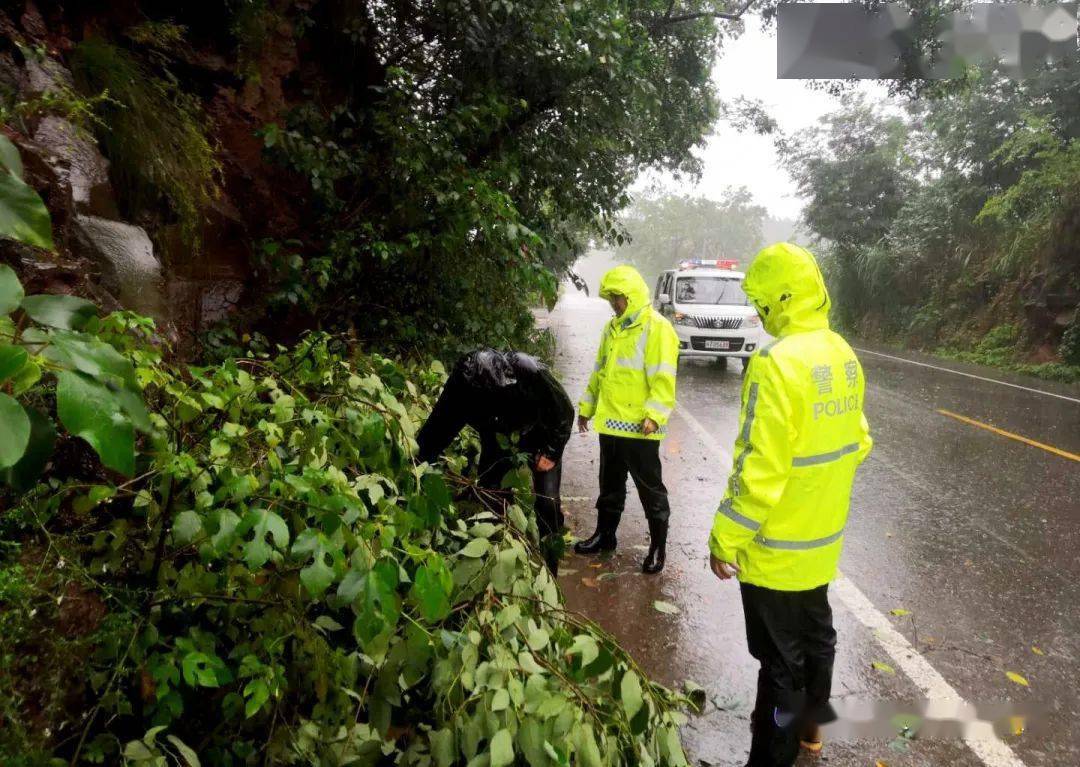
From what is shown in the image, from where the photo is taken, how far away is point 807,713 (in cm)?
258

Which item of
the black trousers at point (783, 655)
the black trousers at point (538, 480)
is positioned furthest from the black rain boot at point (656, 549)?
the black trousers at point (783, 655)

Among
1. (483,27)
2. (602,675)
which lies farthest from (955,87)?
(602,675)

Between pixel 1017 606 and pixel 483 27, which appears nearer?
pixel 1017 606

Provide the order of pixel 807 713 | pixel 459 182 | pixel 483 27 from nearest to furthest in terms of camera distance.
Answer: pixel 807 713
pixel 459 182
pixel 483 27

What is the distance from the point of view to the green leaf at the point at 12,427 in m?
0.71

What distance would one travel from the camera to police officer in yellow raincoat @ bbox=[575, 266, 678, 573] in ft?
12.9

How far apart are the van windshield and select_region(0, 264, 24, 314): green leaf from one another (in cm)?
1207

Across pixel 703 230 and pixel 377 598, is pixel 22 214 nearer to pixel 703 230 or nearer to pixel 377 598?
pixel 377 598

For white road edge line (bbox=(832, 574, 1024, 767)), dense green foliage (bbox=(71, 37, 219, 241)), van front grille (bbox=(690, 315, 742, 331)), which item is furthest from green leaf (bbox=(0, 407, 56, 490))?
van front grille (bbox=(690, 315, 742, 331))

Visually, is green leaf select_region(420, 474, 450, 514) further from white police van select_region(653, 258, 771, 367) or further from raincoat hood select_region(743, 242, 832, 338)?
white police van select_region(653, 258, 771, 367)

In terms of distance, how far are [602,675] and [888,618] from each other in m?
2.50

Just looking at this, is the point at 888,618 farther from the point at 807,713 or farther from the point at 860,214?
the point at 860,214

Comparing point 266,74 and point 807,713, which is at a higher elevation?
point 266,74

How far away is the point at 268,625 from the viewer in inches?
73.1
